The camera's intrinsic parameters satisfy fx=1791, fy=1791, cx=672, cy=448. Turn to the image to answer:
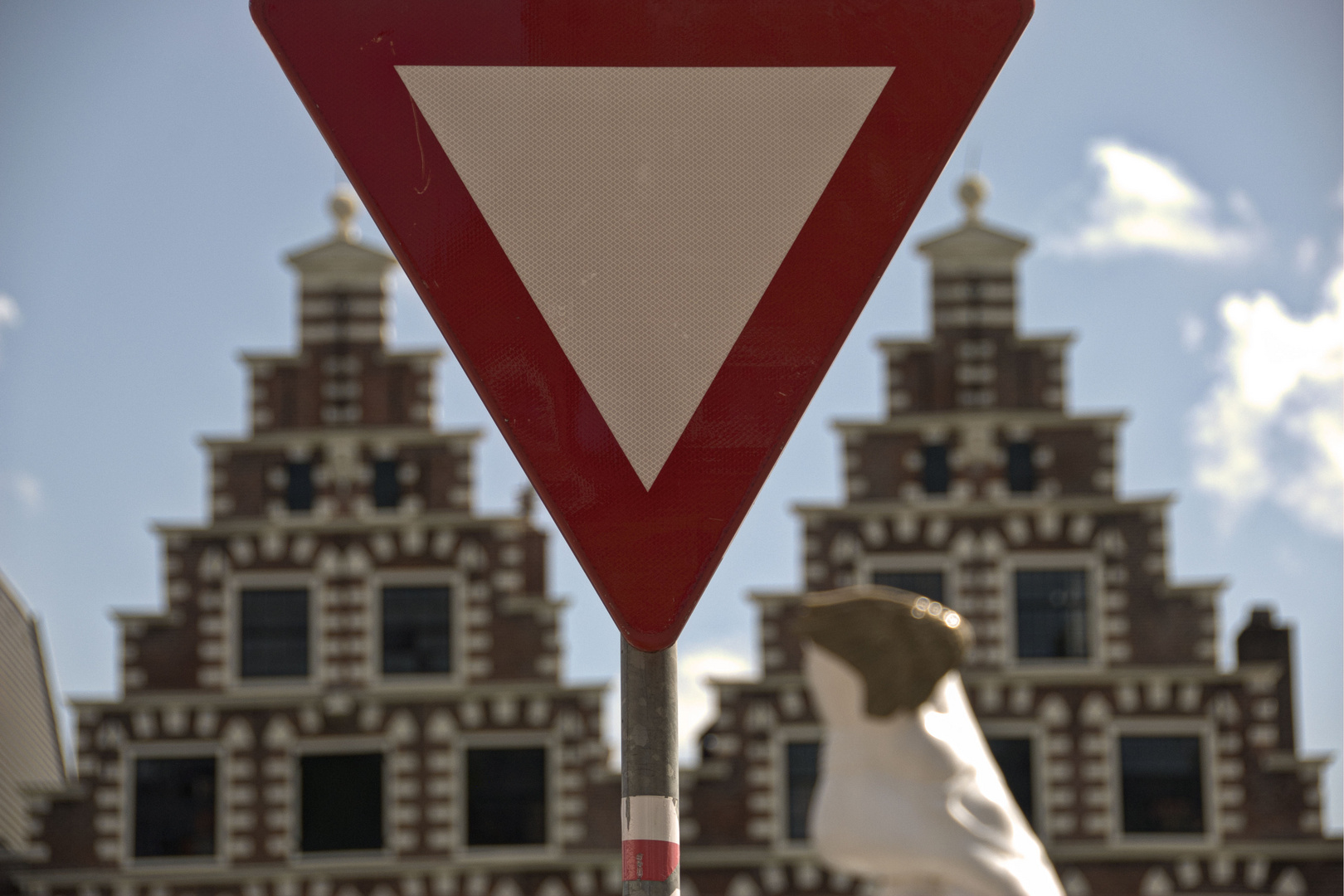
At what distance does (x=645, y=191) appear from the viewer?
6.34 ft

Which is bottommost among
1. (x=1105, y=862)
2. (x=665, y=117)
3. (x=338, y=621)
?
(x=1105, y=862)

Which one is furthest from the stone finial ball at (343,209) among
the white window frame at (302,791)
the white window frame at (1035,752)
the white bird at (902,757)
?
the white bird at (902,757)

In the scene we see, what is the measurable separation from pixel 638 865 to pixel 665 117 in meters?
0.80

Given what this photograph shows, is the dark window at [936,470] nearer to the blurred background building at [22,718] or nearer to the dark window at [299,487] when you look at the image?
the dark window at [299,487]

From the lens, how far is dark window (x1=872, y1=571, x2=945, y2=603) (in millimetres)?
22562

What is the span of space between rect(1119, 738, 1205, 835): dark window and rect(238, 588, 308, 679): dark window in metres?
10.2

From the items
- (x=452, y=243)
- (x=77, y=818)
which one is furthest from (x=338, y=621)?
(x=452, y=243)

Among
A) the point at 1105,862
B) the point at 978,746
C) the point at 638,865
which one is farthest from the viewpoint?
the point at 1105,862

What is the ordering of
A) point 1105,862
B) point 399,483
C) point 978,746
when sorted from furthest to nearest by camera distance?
point 399,483
point 1105,862
point 978,746

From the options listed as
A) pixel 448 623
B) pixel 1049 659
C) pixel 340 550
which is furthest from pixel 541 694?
pixel 1049 659

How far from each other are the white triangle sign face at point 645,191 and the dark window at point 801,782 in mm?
20299

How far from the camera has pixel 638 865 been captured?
73.4 inches

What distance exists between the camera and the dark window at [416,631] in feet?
73.1

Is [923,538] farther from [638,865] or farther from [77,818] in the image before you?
[638,865]
